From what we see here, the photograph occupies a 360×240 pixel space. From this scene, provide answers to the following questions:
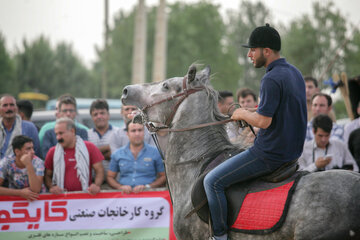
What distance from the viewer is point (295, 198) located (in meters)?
4.19

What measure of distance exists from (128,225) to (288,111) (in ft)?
12.8

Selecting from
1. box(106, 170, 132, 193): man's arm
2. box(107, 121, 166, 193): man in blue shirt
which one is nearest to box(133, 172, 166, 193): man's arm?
box(107, 121, 166, 193): man in blue shirt

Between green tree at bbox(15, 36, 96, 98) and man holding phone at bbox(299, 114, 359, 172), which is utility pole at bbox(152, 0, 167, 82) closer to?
man holding phone at bbox(299, 114, 359, 172)

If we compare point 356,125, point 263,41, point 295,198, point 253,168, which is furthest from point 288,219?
point 356,125

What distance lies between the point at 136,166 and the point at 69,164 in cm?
112

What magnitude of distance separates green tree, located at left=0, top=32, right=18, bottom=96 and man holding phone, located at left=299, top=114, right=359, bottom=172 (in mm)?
40385

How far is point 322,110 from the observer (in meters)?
8.09

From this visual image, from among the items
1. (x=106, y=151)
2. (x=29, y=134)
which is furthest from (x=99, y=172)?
(x=29, y=134)

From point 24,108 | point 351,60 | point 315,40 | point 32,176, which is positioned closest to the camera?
point 32,176

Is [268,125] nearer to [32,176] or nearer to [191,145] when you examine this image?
[191,145]

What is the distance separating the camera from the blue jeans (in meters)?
4.37

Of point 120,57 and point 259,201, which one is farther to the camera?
point 120,57

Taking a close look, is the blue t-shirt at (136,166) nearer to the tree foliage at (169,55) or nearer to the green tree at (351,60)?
the green tree at (351,60)

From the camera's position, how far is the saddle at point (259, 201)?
421cm
